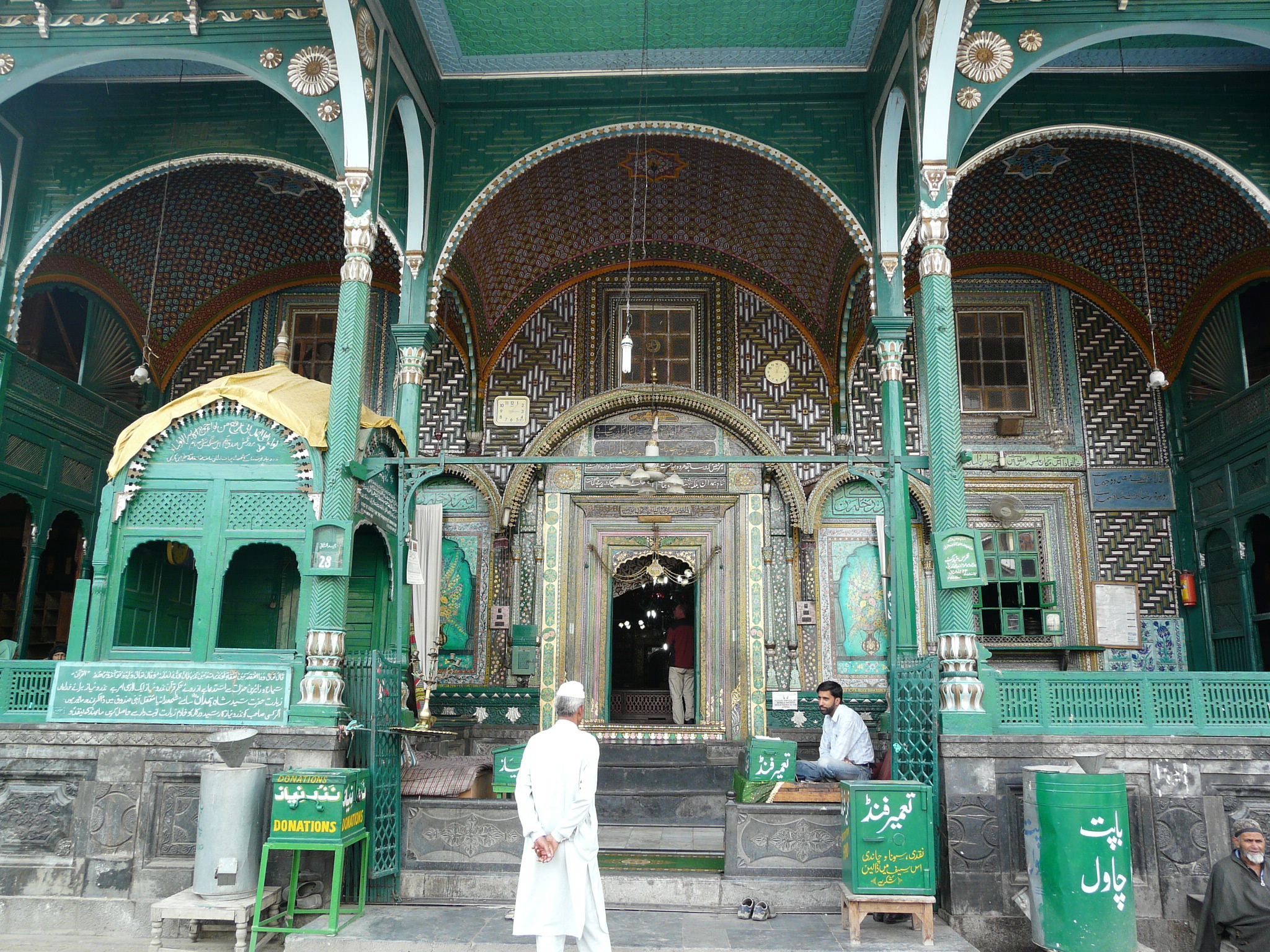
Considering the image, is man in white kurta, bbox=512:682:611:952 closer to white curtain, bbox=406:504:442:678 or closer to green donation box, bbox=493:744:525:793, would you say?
green donation box, bbox=493:744:525:793

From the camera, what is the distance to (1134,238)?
10773 mm

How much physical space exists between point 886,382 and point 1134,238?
13.6 feet

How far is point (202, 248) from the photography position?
11.1 m

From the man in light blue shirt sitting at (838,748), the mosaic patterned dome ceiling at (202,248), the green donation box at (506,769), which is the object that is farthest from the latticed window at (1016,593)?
the mosaic patterned dome ceiling at (202,248)

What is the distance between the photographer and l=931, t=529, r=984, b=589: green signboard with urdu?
6.71m

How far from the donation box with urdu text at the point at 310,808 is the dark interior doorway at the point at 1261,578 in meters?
8.60

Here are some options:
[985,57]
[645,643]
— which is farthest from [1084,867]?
[645,643]

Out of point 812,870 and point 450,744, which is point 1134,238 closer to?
point 812,870

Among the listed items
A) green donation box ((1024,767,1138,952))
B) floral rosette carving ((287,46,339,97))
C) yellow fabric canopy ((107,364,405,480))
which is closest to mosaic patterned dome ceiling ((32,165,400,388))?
floral rosette carving ((287,46,339,97))

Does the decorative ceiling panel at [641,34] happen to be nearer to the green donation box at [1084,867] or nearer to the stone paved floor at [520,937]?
the green donation box at [1084,867]

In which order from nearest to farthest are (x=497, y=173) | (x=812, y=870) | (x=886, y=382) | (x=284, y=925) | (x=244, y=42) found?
(x=284, y=925), (x=812, y=870), (x=244, y=42), (x=886, y=382), (x=497, y=173)

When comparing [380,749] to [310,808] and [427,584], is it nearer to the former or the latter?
[310,808]

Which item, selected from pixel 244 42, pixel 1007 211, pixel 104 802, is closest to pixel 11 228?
pixel 244 42

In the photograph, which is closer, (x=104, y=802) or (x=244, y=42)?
(x=104, y=802)
